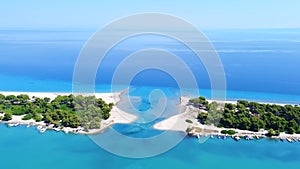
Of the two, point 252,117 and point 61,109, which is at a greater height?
point 61,109

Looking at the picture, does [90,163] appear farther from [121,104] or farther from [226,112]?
[226,112]

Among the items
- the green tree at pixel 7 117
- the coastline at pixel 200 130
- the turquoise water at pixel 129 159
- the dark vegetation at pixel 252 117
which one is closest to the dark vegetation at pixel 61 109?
the green tree at pixel 7 117

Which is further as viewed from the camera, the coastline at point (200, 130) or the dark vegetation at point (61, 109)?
the dark vegetation at point (61, 109)

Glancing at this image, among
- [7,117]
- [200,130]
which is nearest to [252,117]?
[200,130]

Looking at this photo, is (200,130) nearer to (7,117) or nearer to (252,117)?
(252,117)

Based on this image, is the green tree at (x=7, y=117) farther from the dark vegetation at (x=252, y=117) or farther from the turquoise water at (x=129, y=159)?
the dark vegetation at (x=252, y=117)

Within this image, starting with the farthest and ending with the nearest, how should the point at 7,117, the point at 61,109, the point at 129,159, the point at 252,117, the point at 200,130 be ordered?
1. the point at 61,109
2. the point at 7,117
3. the point at 252,117
4. the point at 200,130
5. the point at 129,159

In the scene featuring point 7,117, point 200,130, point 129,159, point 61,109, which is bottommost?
point 129,159

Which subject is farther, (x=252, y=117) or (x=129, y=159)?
(x=252, y=117)
